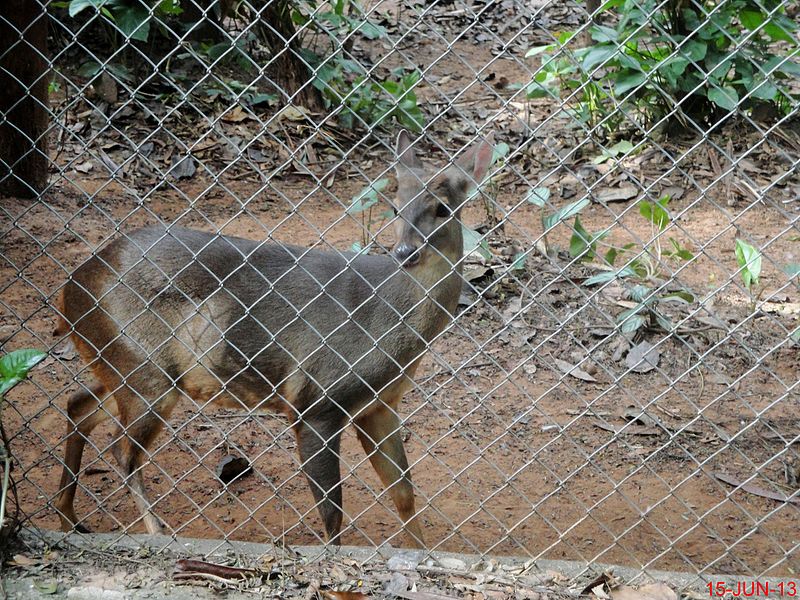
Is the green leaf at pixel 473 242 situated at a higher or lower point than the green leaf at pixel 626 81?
lower

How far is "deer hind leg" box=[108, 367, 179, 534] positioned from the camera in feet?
13.9

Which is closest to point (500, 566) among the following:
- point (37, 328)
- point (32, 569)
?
point (32, 569)

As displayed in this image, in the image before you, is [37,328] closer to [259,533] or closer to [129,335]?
[129,335]

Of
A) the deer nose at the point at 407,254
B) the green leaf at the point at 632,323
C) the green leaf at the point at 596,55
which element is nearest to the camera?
the deer nose at the point at 407,254

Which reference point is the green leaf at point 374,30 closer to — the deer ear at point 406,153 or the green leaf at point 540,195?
the deer ear at point 406,153

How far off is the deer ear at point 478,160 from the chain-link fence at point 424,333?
17 mm

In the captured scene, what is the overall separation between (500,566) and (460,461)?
5.95 feet

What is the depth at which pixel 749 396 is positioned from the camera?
532cm

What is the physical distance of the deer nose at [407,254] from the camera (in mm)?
4121

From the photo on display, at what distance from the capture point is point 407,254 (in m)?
4.15

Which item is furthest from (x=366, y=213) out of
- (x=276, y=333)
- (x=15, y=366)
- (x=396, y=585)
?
(x=396, y=585)

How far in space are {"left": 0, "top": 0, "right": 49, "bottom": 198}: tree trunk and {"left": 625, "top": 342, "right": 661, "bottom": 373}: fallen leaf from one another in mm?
3588

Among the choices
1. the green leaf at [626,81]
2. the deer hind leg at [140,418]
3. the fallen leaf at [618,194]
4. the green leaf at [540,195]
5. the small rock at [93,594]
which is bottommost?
the deer hind leg at [140,418]

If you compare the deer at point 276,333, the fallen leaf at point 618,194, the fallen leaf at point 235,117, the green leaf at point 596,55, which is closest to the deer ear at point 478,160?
the deer at point 276,333
